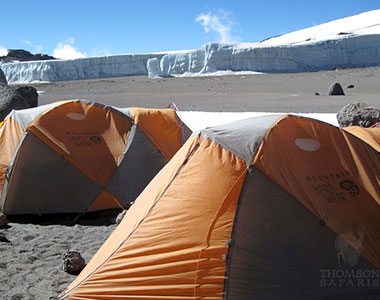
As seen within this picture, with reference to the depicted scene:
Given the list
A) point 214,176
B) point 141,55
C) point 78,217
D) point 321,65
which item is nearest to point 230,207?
point 214,176

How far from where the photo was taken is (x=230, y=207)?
11.1 ft

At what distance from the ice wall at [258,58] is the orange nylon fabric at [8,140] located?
33470 mm

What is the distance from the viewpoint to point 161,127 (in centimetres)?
688

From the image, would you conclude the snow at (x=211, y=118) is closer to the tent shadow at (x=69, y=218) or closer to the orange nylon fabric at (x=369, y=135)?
the tent shadow at (x=69, y=218)

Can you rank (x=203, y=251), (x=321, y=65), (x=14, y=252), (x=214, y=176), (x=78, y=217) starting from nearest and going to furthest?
(x=203, y=251) < (x=214, y=176) < (x=14, y=252) < (x=78, y=217) < (x=321, y=65)

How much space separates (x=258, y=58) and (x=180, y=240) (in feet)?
121

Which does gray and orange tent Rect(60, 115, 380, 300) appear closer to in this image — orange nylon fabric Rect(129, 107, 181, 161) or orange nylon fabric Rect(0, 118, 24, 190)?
orange nylon fabric Rect(0, 118, 24, 190)

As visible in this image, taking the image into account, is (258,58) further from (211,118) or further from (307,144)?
(307,144)

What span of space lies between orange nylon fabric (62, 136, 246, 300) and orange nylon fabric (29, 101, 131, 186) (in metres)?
2.40

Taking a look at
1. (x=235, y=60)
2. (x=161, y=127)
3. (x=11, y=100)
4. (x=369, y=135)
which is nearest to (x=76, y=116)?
(x=161, y=127)

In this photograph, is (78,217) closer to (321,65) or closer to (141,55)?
(321,65)

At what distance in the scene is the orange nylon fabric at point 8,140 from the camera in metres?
6.11

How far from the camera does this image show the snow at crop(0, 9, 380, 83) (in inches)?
1497

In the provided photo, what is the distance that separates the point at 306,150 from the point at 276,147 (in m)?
0.24
